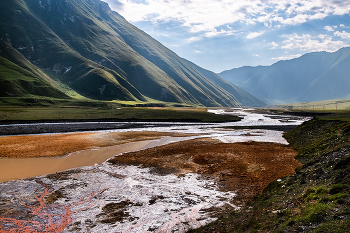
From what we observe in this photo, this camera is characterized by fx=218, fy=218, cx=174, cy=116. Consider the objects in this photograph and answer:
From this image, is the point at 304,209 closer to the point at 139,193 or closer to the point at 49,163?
the point at 139,193

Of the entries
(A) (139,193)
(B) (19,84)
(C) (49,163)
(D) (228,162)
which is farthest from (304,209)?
(B) (19,84)

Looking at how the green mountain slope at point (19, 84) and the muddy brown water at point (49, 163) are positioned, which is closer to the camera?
the muddy brown water at point (49, 163)

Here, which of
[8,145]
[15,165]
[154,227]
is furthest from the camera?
[8,145]

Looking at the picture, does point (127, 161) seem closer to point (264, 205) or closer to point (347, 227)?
point (264, 205)

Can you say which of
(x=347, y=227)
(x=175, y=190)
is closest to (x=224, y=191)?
(x=175, y=190)

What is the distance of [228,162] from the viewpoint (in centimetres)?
3312

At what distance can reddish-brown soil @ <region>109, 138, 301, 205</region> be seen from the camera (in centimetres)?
2492

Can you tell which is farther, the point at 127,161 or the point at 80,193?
the point at 127,161

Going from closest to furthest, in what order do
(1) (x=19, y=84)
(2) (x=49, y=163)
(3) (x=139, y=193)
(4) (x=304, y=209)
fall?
(4) (x=304, y=209) → (3) (x=139, y=193) → (2) (x=49, y=163) → (1) (x=19, y=84)

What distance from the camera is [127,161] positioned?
33.3 m

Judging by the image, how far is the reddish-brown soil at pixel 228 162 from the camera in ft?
81.8

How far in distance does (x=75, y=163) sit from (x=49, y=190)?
410 inches

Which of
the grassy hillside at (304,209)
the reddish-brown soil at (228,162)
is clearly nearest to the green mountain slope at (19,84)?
the reddish-brown soil at (228,162)

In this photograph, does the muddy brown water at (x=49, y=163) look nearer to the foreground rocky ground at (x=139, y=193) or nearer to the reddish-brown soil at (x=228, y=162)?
the foreground rocky ground at (x=139, y=193)
